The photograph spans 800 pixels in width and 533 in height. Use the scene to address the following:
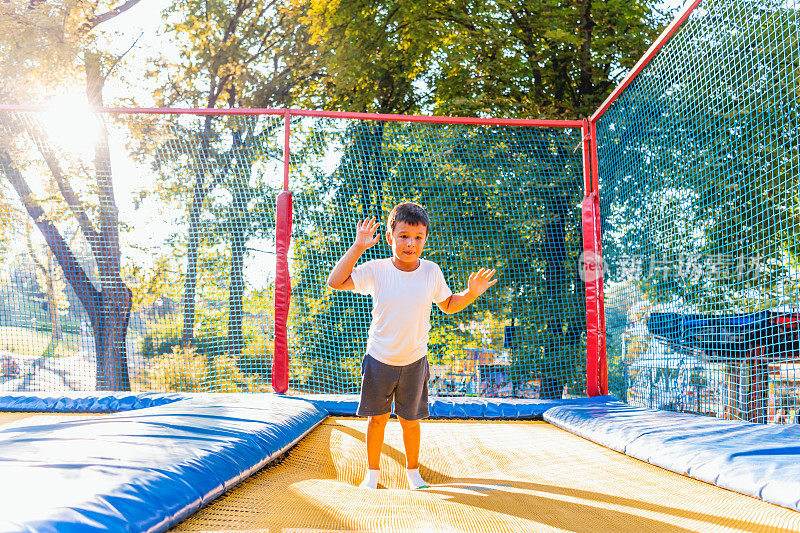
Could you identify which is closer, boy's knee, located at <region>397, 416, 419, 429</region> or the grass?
boy's knee, located at <region>397, 416, 419, 429</region>

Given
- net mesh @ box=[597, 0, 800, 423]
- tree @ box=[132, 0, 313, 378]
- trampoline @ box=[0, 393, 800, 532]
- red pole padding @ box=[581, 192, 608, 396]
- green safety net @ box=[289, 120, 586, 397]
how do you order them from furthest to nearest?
tree @ box=[132, 0, 313, 378] < green safety net @ box=[289, 120, 586, 397] < red pole padding @ box=[581, 192, 608, 396] < net mesh @ box=[597, 0, 800, 423] < trampoline @ box=[0, 393, 800, 532]

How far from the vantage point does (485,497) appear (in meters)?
1.76

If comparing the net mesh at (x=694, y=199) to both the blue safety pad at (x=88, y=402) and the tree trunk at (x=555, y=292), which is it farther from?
the blue safety pad at (x=88, y=402)

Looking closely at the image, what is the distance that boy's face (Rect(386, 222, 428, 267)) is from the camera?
237 cm

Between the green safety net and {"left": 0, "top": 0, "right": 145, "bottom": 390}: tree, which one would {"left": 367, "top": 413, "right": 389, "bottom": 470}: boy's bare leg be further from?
{"left": 0, "top": 0, "right": 145, "bottom": 390}: tree

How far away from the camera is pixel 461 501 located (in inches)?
66.3

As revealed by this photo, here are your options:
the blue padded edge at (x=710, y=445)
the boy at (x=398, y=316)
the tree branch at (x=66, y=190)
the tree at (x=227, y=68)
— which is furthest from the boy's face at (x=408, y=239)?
the tree at (x=227, y=68)

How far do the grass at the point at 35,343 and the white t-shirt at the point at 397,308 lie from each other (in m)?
4.21

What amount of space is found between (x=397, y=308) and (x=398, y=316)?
0.11ft

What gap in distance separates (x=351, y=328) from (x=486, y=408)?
2131 mm

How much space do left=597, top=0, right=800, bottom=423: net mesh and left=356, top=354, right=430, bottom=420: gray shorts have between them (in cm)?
231

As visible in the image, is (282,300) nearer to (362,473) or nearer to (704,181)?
(362,473)

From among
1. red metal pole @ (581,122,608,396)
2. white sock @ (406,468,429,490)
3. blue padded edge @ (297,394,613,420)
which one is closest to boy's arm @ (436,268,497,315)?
white sock @ (406,468,429,490)

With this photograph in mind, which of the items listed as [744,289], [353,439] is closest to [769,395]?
Answer: [744,289]
